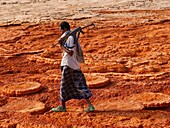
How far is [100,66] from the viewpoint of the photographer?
6531 millimetres

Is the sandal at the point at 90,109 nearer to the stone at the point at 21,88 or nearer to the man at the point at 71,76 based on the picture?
the man at the point at 71,76

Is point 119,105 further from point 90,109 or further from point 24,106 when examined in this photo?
point 24,106

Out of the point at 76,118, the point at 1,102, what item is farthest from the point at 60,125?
the point at 1,102

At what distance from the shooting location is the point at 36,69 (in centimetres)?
695

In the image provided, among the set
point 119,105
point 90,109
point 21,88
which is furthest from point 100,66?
point 90,109

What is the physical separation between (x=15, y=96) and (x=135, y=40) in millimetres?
4164

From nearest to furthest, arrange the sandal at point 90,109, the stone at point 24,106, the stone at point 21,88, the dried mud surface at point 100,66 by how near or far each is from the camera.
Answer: the dried mud surface at point 100,66 < the sandal at point 90,109 < the stone at point 24,106 < the stone at point 21,88

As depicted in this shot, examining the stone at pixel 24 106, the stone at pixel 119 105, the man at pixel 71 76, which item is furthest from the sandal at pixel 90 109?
the stone at pixel 24 106

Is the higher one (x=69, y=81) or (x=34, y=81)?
(x=69, y=81)

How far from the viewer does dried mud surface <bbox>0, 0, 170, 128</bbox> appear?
4.06m

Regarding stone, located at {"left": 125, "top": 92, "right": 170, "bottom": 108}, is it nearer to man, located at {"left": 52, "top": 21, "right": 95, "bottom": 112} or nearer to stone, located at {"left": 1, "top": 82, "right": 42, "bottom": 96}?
man, located at {"left": 52, "top": 21, "right": 95, "bottom": 112}

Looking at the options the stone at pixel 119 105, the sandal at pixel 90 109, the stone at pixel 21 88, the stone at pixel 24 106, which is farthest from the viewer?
the stone at pixel 21 88

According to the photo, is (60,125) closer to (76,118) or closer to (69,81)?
(76,118)

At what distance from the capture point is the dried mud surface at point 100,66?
13.3 feet
